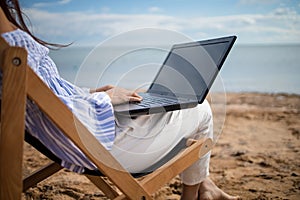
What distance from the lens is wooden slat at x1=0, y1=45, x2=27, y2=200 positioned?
81 cm

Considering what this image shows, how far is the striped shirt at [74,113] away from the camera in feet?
3.20

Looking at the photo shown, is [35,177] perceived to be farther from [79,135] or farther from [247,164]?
[247,164]

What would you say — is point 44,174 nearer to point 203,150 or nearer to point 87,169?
point 87,169

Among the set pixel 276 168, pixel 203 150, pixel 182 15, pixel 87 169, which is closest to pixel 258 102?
pixel 276 168

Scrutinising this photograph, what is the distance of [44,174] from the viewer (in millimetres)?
1400

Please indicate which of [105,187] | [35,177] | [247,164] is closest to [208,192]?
[105,187]

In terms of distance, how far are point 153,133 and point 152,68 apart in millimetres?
268

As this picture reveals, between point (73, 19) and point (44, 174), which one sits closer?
point (44, 174)

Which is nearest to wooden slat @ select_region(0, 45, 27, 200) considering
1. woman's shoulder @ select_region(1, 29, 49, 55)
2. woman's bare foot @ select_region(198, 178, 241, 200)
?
woman's shoulder @ select_region(1, 29, 49, 55)

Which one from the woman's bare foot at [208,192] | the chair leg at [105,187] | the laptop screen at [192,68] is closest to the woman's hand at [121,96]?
the laptop screen at [192,68]

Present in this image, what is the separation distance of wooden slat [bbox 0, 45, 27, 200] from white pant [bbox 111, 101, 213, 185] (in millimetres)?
345

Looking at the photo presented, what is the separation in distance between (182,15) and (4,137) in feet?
22.3

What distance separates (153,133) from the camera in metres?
1.17

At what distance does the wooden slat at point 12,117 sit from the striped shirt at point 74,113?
14 centimetres
